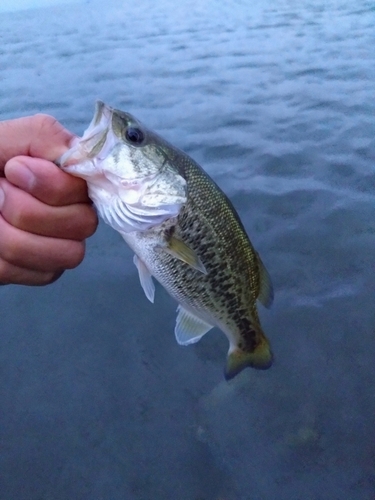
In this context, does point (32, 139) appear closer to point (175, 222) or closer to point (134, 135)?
point (134, 135)

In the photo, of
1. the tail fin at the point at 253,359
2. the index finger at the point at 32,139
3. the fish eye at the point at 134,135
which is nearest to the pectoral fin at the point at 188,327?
the tail fin at the point at 253,359

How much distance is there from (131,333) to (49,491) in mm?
1214

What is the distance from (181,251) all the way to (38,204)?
65 centimetres

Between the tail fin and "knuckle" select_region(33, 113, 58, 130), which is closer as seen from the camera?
"knuckle" select_region(33, 113, 58, 130)

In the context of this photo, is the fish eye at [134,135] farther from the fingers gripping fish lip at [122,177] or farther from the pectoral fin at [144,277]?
the pectoral fin at [144,277]

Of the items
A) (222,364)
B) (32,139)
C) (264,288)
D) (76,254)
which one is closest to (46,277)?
(76,254)

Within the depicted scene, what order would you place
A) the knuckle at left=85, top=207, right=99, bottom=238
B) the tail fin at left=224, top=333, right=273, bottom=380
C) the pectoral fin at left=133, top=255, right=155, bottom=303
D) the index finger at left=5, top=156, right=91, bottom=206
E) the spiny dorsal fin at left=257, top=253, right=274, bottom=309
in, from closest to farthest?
1. the index finger at left=5, top=156, right=91, bottom=206
2. the knuckle at left=85, top=207, right=99, bottom=238
3. the pectoral fin at left=133, top=255, right=155, bottom=303
4. the spiny dorsal fin at left=257, top=253, right=274, bottom=309
5. the tail fin at left=224, top=333, right=273, bottom=380

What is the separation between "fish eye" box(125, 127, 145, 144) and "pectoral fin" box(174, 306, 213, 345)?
97 cm

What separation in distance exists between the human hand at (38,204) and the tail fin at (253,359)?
1.15 m

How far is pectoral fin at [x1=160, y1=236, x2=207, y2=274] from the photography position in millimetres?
1998

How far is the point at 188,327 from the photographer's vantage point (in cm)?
250

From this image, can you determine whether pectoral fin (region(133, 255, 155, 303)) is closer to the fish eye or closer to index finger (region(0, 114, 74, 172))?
the fish eye

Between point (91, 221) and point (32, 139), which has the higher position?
point (32, 139)

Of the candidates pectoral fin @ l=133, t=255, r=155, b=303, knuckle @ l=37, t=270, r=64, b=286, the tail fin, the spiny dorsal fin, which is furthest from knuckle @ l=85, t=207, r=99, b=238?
the tail fin
